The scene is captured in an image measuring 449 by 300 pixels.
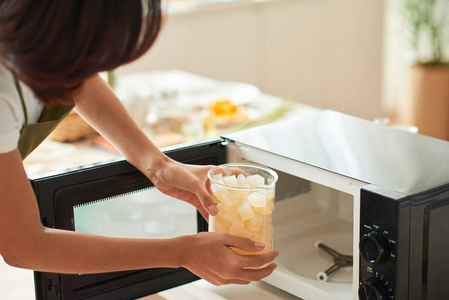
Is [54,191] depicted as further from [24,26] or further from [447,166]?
[447,166]

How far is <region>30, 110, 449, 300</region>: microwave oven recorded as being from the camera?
966 millimetres


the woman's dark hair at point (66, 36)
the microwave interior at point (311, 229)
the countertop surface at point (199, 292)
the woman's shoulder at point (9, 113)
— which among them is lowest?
the countertop surface at point (199, 292)

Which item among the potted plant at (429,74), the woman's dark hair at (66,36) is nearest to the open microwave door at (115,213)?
the woman's dark hair at (66,36)

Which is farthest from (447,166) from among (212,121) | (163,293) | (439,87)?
(439,87)

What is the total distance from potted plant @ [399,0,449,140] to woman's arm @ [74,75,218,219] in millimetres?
3118

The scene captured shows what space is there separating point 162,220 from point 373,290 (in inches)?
15.9

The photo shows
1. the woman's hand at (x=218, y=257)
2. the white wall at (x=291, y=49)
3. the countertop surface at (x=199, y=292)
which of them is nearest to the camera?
the woman's hand at (x=218, y=257)

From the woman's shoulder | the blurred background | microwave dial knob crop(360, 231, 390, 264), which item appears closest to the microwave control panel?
microwave dial knob crop(360, 231, 390, 264)

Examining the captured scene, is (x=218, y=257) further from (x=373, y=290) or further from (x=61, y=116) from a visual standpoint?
(x=61, y=116)

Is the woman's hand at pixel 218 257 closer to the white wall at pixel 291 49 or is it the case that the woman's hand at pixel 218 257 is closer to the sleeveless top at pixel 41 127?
the sleeveless top at pixel 41 127

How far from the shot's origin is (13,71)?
29.8 inches

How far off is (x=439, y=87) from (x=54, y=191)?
3.31 metres

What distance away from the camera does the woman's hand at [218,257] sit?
3.00 feet

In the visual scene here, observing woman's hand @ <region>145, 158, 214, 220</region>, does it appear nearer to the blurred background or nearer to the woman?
the woman
